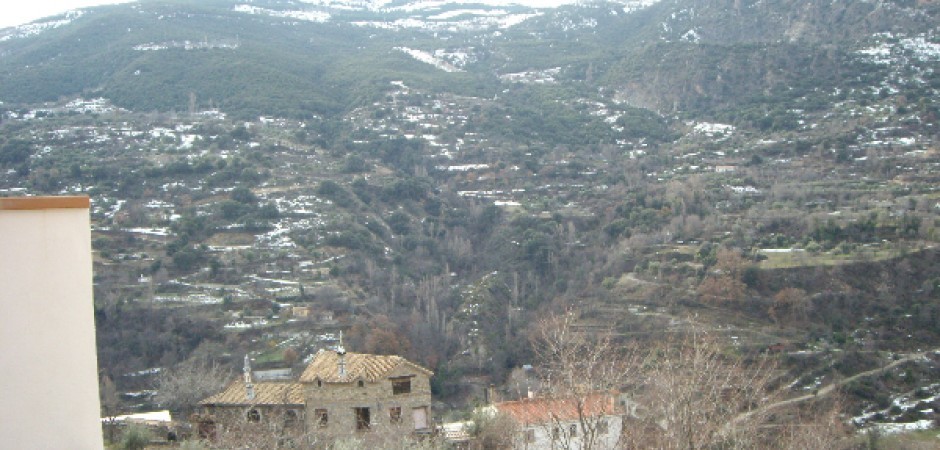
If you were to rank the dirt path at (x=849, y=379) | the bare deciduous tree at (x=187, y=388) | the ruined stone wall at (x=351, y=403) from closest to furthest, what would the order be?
the ruined stone wall at (x=351, y=403), the bare deciduous tree at (x=187, y=388), the dirt path at (x=849, y=379)

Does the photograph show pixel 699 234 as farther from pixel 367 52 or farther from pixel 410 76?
pixel 367 52

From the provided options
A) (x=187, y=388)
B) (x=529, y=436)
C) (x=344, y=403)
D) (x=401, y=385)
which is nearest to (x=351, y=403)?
(x=344, y=403)

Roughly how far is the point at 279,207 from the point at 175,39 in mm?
32722

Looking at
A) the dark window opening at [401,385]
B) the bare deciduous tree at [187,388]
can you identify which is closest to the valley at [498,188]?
the bare deciduous tree at [187,388]

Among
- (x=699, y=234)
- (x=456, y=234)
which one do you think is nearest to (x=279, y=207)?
(x=456, y=234)

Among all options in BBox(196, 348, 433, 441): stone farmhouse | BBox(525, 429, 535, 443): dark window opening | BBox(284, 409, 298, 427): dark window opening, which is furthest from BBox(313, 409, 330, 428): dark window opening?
BBox(525, 429, 535, 443): dark window opening

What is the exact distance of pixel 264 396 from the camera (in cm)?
2311

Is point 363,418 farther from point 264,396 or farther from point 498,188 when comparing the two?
point 498,188

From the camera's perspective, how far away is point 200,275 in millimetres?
40625

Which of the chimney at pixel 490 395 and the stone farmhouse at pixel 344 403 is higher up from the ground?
the stone farmhouse at pixel 344 403

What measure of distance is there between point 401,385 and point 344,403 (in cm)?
126

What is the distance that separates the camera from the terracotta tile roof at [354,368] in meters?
22.1

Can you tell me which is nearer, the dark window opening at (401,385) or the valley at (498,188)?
the dark window opening at (401,385)

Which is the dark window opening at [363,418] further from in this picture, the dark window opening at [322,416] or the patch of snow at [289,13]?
the patch of snow at [289,13]
